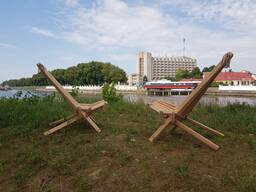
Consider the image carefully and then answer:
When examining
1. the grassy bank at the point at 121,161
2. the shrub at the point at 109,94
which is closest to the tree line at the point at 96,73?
the shrub at the point at 109,94

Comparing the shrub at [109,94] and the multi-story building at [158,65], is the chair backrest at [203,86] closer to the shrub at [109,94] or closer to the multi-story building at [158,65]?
the shrub at [109,94]

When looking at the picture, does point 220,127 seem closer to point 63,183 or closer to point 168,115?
point 168,115

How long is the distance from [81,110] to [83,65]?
7563 cm

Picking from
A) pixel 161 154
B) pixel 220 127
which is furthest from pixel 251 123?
pixel 161 154

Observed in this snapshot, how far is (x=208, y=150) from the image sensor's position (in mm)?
3748

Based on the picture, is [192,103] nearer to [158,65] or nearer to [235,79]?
[235,79]

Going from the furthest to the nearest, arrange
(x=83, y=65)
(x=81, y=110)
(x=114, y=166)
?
(x=83, y=65) → (x=81, y=110) → (x=114, y=166)

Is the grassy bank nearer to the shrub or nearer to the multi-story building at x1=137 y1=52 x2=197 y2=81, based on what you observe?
the shrub

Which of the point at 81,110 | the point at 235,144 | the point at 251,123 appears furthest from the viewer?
the point at 251,123

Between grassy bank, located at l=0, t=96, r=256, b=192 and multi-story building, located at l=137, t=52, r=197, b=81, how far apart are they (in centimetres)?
14121

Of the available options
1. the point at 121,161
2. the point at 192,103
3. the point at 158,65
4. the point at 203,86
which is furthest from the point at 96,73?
the point at 158,65

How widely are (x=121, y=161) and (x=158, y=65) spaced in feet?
503

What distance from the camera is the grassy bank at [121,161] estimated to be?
2814 millimetres

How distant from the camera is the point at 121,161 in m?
3.33
